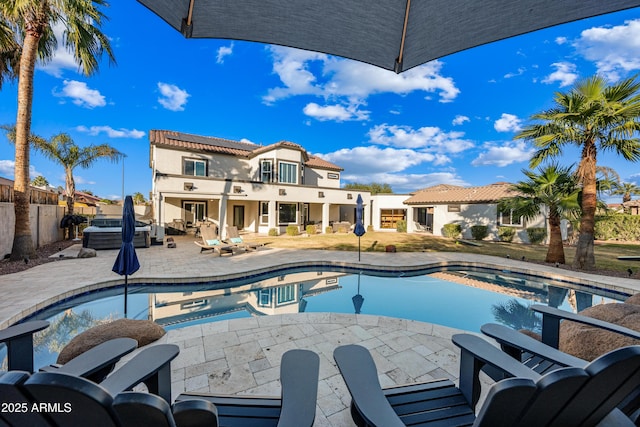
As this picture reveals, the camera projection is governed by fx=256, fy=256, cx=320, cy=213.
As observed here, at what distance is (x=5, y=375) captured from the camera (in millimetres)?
866

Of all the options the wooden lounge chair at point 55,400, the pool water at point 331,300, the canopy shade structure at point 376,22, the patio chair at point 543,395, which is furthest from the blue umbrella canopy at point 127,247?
the patio chair at point 543,395

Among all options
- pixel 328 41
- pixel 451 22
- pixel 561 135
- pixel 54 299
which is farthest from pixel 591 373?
A: pixel 561 135

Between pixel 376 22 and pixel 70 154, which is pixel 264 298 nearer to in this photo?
pixel 376 22

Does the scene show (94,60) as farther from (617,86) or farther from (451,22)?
(617,86)

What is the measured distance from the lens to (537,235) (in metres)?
16.9

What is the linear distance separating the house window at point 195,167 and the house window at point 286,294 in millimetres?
14354

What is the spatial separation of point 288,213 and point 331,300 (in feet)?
45.7

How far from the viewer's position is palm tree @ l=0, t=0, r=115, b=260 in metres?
8.28

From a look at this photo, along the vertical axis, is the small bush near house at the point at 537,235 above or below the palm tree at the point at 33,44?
below

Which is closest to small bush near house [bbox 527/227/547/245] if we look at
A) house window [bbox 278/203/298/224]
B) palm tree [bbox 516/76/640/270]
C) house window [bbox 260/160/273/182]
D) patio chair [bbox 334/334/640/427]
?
palm tree [bbox 516/76/640/270]

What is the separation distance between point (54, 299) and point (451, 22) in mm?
8758

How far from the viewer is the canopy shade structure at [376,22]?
2.15 metres

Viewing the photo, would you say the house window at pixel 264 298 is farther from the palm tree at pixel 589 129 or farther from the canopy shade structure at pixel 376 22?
the palm tree at pixel 589 129

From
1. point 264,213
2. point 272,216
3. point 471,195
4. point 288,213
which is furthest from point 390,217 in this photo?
point 264,213
